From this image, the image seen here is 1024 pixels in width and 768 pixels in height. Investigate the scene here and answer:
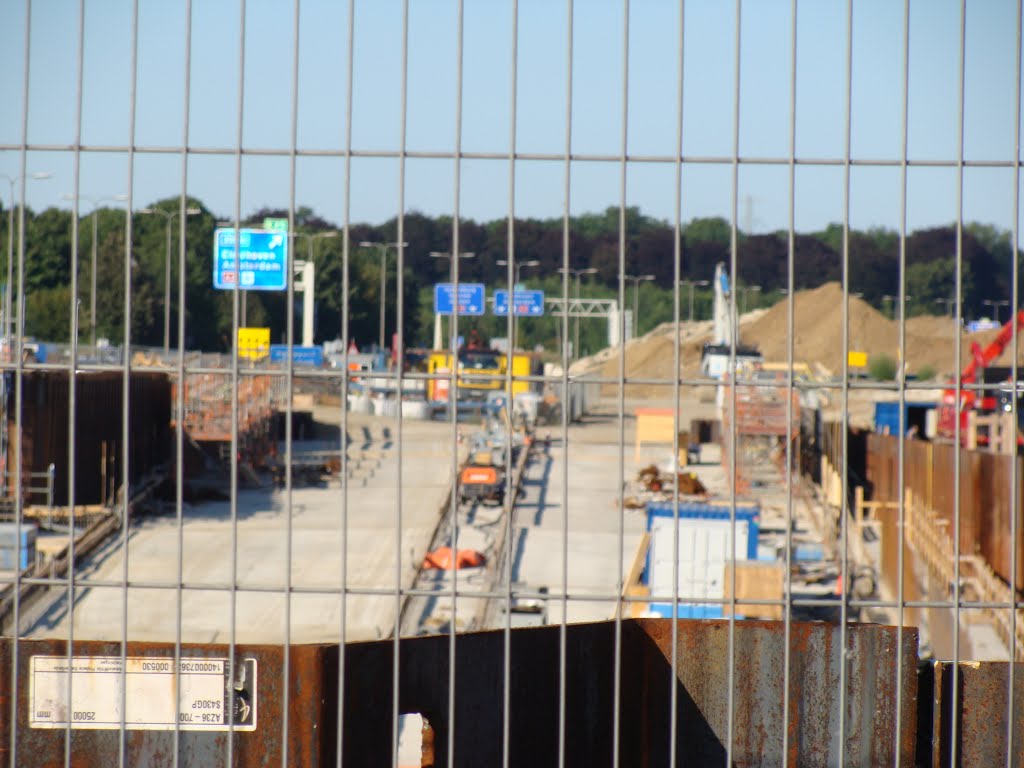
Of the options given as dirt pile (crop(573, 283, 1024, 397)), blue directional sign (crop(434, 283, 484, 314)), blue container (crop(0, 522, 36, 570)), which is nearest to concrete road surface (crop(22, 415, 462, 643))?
blue container (crop(0, 522, 36, 570))

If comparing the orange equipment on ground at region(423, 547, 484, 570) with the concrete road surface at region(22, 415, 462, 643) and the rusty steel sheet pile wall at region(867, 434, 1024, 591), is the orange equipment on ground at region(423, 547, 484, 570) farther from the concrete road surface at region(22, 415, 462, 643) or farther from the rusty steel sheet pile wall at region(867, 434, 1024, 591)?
the rusty steel sheet pile wall at region(867, 434, 1024, 591)

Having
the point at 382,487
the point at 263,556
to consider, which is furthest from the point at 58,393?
the point at 382,487

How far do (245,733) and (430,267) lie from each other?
186ft

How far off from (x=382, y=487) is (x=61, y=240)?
14.2 metres

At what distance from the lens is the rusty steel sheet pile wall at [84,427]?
29.4m

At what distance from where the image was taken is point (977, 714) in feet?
22.5

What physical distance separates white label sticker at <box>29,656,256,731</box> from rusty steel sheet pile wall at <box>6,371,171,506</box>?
2138cm

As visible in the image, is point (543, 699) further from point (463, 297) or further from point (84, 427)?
point (463, 297)

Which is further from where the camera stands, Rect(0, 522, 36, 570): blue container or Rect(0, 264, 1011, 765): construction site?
Rect(0, 522, 36, 570): blue container

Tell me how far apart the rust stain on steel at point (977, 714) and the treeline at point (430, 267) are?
2722cm

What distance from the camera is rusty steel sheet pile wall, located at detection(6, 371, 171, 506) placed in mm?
29386

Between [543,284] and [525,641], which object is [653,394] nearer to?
[543,284]

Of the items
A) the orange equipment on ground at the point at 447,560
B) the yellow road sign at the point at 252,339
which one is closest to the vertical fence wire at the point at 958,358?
the yellow road sign at the point at 252,339

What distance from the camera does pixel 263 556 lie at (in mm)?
27938
